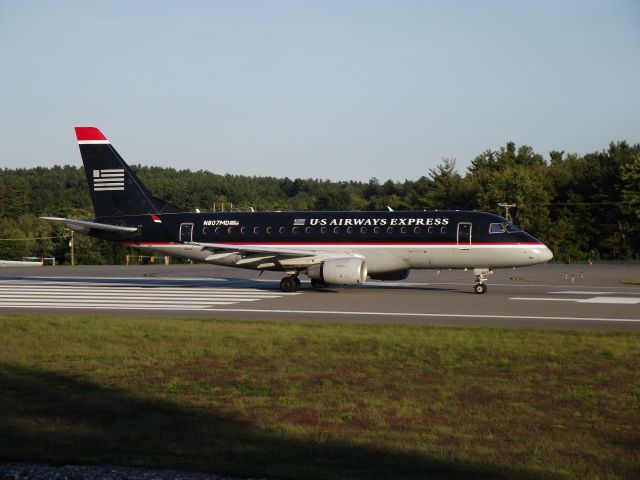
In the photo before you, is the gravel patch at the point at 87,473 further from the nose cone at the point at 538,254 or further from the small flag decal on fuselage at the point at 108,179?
the small flag decal on fuselage at the point at 108,179

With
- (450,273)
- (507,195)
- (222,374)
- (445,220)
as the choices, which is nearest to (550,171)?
(507,195)

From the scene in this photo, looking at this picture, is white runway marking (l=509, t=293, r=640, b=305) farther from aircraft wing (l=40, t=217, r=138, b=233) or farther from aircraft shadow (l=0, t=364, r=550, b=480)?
aircraft shadow (l=0, t=364, r=550, b=480)

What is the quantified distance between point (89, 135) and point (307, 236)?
1152cm

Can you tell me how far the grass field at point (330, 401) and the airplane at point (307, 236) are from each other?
13234mm

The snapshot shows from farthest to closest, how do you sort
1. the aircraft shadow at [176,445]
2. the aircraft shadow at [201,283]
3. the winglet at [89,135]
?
the winglet at [89,135] < the aircraft shadow at [201,283] < the aircraft shadow at [176,445]

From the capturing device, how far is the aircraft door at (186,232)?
38219 millimetres

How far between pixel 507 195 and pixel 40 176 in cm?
12349

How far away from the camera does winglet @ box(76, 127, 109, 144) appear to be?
1537 inches

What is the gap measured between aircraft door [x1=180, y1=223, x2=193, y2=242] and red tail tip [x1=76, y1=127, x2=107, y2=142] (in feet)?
18.6

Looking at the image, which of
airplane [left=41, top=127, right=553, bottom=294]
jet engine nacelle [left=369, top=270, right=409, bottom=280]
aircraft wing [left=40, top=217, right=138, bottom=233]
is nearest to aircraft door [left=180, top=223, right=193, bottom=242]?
airplane [left=41, top=127, right=553, bottom=294]

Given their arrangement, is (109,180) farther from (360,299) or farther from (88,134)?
(360,299)

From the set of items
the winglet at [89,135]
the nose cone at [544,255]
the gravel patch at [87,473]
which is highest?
the winglet at [89,135]

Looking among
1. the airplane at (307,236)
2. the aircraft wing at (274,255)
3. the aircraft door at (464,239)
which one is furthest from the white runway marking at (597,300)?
the aircraft wing at (274,255)

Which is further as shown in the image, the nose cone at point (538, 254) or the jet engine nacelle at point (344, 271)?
the nose cone at point (538, 254)
